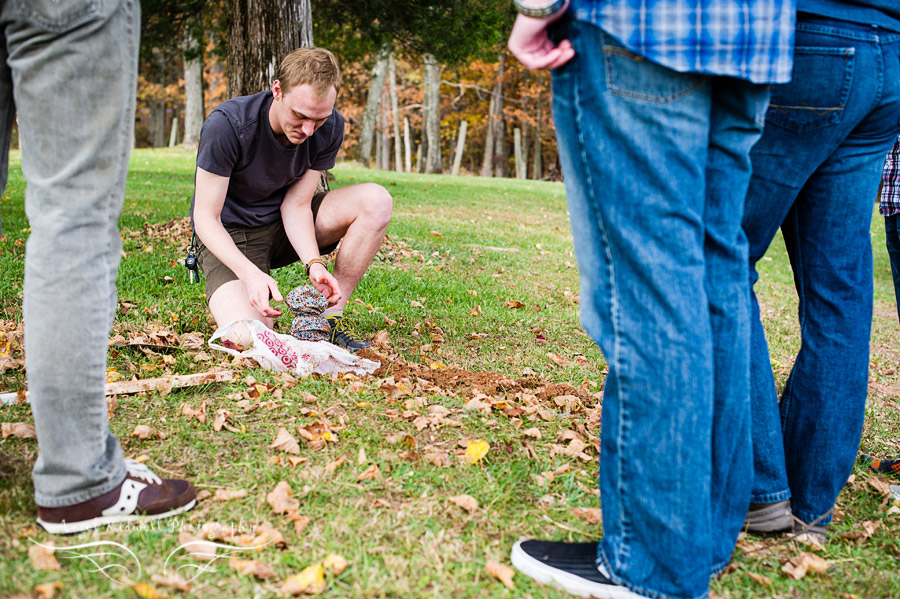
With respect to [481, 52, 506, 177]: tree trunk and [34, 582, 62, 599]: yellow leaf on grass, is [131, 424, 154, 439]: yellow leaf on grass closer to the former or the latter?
[34, 582, 62, 599]: yellow leaf on grass

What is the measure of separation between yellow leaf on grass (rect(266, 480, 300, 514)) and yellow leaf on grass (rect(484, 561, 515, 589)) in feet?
1.97

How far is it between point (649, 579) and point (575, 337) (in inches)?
119

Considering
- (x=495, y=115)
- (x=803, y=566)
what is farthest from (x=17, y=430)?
(x=495, y=115)

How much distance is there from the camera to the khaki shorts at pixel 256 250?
363cm

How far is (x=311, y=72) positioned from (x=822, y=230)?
2.24 meters

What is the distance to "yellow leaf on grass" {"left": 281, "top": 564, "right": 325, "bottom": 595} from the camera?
175cm

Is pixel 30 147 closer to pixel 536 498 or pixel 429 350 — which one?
pixel 536 498

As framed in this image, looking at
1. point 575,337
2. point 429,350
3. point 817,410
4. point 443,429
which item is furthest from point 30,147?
point 575,337

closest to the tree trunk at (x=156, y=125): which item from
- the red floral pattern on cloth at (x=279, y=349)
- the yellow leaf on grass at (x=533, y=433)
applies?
the red floral pattern on cloth at (x=279, y=349)

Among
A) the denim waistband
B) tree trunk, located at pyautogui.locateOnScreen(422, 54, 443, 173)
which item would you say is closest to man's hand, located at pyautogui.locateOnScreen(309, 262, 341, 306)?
the denim waistband

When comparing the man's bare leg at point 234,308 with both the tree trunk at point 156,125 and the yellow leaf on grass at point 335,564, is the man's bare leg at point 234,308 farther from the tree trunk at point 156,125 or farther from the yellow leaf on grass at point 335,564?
the tree trunk at point 156,125

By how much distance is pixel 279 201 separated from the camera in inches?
152

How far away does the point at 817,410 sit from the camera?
2150mm

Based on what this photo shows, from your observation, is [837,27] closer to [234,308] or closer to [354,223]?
[354,223]
